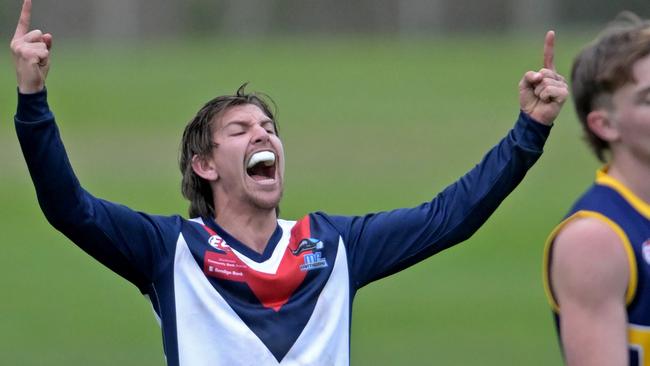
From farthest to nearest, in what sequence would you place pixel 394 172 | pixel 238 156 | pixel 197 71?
1. pixel 197 71
2. pixel 394 172
3. pixel 238 156

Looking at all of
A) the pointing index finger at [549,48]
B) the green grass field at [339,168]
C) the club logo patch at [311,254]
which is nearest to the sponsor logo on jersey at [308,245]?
the club logo patch at [311,254]

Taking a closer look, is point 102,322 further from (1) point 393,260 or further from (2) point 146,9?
(2) point 146,9

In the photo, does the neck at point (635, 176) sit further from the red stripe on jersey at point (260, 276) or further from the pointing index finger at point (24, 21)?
the pointing index finger at point (24, 21)

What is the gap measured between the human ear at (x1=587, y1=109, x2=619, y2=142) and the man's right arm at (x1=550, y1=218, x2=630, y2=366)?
0.32 meters

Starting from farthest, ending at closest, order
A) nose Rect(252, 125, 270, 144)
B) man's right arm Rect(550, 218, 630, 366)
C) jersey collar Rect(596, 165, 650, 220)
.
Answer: nose Rect(252, 125, 270, 144)
jersey collar Rect(596, 165, 650, 220)
man's right arm Rect(550, 218, 630, 366)

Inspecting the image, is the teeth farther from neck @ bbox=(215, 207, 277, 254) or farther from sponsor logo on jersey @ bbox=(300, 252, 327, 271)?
sponsor logo on jersey @ bbox=(300, 252, 327, 271)

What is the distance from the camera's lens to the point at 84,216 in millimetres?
5234

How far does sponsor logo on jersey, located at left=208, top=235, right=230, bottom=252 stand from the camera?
18.4 feet

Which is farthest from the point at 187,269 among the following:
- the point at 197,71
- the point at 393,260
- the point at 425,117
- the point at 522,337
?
the point at 197,71

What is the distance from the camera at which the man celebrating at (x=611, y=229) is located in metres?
4.27

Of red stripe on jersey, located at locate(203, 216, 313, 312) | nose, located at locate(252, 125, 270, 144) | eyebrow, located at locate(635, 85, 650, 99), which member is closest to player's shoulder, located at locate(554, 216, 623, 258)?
eyebrow, located at locate(635, 85, 650, 99)

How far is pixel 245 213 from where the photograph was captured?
5.79 meters

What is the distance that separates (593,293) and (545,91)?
1.40m

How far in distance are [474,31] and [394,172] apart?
13319 millimetres
